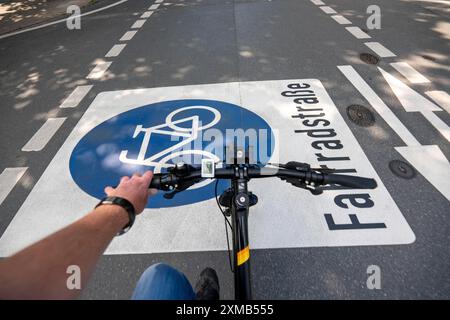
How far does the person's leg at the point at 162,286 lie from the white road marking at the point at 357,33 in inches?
254

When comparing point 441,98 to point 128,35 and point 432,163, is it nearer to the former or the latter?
point 432,163

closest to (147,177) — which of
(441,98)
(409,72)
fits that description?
(441,98)

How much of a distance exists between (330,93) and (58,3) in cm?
1075

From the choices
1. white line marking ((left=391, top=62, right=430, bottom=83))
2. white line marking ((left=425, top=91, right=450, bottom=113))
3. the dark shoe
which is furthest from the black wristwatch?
white line marking ((left=391, top=62, right=430, bottom=83))

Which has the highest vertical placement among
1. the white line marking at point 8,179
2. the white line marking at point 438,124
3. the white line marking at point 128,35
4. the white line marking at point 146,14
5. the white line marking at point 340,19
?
the white line marking at point 146,14

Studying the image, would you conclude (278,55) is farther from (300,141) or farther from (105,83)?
(105,83)

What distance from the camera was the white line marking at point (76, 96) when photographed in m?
4.63

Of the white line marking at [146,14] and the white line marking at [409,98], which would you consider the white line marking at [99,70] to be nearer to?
the white line marking at [146,14]

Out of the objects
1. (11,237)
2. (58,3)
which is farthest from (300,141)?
(58,3)

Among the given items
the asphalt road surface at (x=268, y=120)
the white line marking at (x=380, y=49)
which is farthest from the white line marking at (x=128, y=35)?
the white line marking at (x=380, y=49)

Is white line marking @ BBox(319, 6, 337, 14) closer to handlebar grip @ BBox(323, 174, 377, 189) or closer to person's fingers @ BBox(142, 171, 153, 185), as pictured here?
handlebar grip @ BBox(323, 174, 377, 189)

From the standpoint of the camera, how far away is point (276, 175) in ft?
5.11

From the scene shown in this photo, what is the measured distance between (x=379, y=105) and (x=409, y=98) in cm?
55

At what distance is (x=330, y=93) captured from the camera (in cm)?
444
